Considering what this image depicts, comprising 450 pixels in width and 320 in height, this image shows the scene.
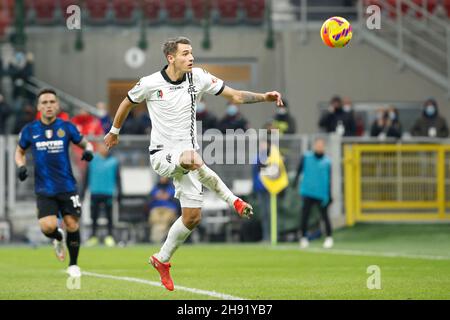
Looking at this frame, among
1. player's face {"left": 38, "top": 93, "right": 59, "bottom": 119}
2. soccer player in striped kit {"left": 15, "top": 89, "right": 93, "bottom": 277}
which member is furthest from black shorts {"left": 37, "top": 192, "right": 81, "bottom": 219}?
player's face {"left": 38, "top": 93, "right": 59, "bottom": 119}

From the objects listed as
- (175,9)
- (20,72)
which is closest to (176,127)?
(20,72)

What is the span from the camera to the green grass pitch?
11070 millimetres

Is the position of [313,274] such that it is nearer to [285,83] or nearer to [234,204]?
[234,204]

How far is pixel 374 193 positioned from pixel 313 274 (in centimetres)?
1151

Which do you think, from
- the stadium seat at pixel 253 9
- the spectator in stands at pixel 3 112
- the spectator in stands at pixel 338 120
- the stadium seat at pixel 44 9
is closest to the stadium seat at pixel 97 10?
the stadium seat at pixel 44 9

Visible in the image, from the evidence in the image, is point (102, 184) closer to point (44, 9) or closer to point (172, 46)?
point (44, 9)

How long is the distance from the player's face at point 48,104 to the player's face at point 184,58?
268 centimetres

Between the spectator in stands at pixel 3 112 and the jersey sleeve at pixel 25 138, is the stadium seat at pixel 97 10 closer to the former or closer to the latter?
the spectator in stands at pixel 3 112

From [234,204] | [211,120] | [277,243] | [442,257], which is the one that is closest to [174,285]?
[234,204]

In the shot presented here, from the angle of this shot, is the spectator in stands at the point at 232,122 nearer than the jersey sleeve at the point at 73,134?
No

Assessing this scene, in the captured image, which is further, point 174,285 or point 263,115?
point 263,115

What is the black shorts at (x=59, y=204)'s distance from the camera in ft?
44.5

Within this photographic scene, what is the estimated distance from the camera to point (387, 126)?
85.7 feet
